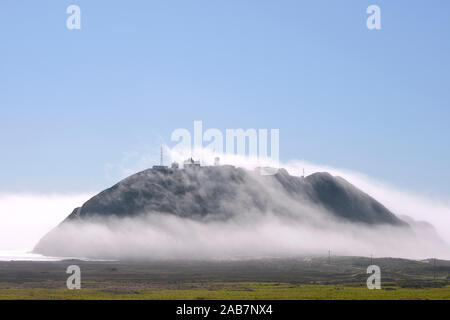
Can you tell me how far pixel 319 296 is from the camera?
124 metres

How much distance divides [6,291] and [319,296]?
227 ft

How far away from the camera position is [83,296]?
12619cm
